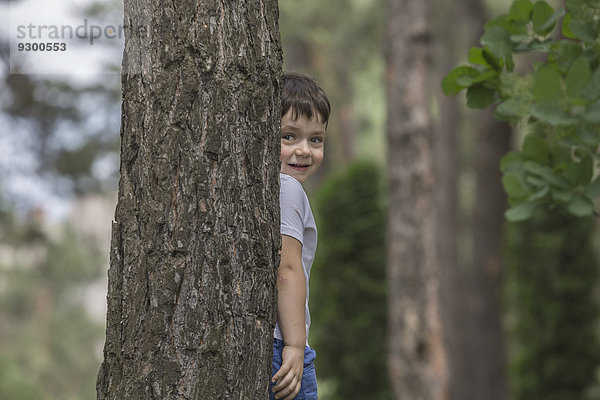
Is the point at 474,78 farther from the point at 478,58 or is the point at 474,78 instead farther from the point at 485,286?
the point at 485,286

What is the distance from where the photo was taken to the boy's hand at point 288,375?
7.05ft

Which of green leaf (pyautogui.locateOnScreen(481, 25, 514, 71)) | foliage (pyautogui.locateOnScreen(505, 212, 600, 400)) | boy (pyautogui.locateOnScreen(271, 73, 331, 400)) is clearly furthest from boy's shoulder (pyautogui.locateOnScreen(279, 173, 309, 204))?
foliage (pyautogui.locateOnScreen(505, 212, 600, 400))

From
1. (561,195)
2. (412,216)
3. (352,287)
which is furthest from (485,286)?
(561,195)

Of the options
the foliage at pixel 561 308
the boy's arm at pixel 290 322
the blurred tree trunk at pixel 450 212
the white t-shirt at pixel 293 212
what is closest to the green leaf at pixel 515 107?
the white t-shirt at pixel 293 212

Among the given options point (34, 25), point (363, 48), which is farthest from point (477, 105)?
point (363, 48)

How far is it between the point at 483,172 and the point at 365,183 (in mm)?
2545

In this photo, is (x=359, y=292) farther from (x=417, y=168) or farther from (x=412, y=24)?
(x=412, y=24)

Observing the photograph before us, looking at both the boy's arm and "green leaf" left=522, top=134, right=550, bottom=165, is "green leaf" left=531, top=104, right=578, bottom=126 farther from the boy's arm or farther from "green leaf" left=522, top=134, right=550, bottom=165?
the boy's arm

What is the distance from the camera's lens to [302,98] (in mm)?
2359

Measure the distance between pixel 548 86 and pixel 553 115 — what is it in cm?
9

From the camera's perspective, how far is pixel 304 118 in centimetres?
238

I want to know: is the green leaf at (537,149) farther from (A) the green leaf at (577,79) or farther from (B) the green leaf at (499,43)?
(A) the green leaf at (577,79)

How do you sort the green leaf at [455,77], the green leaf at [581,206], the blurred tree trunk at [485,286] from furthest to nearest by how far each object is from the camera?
1. the blurred tree trunk at [485,286]
2. the green leaf at [455,77]
3. the green leaf at [581,206]

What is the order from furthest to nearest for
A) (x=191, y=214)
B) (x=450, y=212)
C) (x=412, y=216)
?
(x=450, y=212) < (x=412, y=216) < (x=191, y=214)
